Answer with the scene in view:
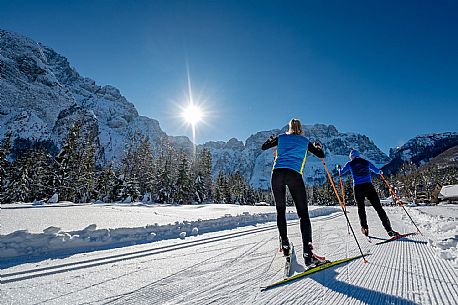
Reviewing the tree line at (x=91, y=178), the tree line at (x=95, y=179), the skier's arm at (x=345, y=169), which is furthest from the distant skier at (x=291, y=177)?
the tree line at (x=95, y=179)

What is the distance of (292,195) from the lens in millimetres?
3025

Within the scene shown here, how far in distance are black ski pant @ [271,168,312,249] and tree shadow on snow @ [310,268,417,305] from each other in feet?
1.83

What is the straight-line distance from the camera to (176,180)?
44.0m

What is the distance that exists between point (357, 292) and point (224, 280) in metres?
1.13

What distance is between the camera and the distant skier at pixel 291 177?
2.97 metres

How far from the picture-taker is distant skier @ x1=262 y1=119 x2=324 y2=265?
2.97 meters

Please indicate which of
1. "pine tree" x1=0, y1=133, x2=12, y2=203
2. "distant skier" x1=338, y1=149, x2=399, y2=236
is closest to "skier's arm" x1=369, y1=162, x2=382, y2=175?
"distant skier" x1=338, y1=149, x2=399, y2=236

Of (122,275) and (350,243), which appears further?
(350,243)

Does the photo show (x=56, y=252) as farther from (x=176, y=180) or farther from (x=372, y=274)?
(x=176, y=180)

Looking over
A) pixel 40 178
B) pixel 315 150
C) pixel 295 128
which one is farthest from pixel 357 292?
pixel 40 178

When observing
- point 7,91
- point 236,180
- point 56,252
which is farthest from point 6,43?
point 56,252

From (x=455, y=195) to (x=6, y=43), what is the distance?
23908 centimetres

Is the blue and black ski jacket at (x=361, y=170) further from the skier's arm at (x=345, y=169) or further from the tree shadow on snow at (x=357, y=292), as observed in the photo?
the tree shadow on snow at (x=357, y=292)

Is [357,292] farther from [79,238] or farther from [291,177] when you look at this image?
[79,238]
